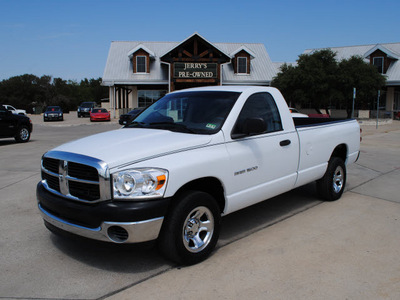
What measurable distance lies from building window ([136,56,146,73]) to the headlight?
33.0 metres

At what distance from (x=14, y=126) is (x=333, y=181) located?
1330 cm

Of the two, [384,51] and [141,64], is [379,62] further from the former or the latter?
[141,64]

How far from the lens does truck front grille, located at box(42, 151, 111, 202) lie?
3311 millimetres

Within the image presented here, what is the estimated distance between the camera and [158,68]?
3556 cm

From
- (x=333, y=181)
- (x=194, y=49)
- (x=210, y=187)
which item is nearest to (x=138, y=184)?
(x=210, y=187)

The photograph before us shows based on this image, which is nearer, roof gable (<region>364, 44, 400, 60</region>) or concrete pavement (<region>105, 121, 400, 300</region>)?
concrete pavement (<region>105, 121, 400, 300</region>)

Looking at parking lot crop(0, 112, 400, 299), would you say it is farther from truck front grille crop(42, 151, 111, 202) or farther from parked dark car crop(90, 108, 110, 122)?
parked dark car crop(90, 108, 110, 122)

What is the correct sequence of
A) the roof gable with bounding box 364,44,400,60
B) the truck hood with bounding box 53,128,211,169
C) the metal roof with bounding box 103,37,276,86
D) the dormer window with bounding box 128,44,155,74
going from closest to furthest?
the truck hood with bounding box 53,128,211,169, the roof gable with bounding box 364,44,400,60, the metal roof with bounding box 103,37,276,86, the dormer window with bounding box 128,44,155,74

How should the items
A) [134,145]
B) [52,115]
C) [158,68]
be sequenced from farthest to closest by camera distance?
[158,68]
[52,115]
[134,145]

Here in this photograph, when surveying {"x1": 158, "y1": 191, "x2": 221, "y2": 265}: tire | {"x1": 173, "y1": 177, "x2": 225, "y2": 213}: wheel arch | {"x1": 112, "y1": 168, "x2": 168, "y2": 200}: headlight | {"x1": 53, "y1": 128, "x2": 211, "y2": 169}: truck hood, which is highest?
{"x1": 53, "y1": 128, "x2": 211, "y2": 169}: truck hood

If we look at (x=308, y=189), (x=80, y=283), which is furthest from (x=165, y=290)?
(x=308, y=189)

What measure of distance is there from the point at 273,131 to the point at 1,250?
3517 millimetres

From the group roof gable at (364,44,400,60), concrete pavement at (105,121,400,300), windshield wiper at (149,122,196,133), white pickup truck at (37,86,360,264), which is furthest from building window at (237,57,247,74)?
windshield wiper at (149,122,196,133)

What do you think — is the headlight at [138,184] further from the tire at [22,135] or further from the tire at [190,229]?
the tire at [22,135]
